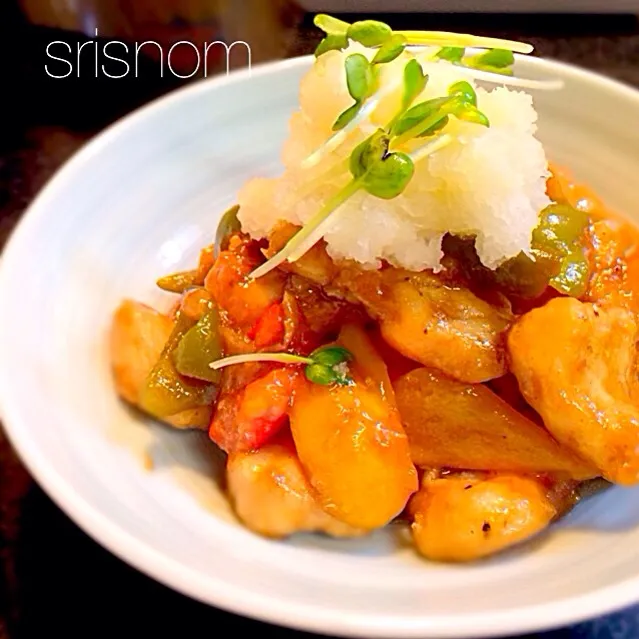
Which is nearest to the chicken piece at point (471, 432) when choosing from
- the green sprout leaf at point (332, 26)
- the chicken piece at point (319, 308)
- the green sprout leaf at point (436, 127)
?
the chicken piece at point (319, 308)

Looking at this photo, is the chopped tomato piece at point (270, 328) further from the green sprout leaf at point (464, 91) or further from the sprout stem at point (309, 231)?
the green sprout leaf at point (464, 91)

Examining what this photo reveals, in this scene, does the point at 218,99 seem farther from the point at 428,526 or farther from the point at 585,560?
the point at 585,560

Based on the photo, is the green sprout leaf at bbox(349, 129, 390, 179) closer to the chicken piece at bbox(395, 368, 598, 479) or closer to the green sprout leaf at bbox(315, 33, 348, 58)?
the green sprout leaf at bbox(315, 33, 348, 58)

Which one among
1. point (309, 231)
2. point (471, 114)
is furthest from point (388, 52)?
point (309, 231)

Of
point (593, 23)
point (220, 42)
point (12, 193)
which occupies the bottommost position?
point (12, 193)

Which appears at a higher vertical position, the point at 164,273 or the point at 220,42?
the point at 220,42

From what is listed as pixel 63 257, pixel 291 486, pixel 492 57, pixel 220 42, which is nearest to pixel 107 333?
pixel 63 257

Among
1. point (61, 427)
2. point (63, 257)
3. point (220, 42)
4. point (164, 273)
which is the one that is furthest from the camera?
point (220, 42)
